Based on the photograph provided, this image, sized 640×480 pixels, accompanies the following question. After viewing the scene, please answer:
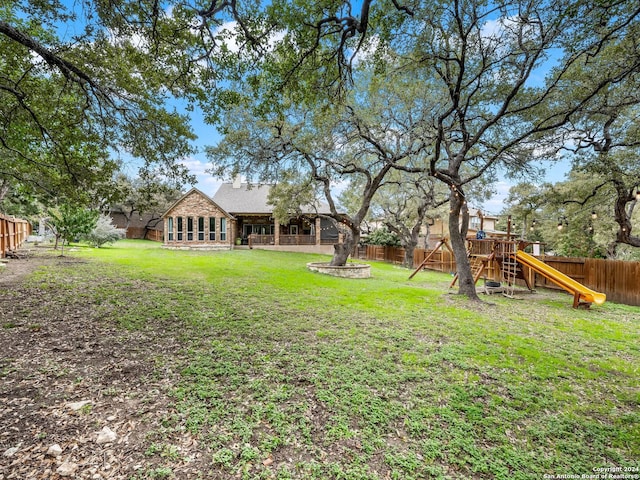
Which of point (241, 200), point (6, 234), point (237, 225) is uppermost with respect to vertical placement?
point (241, 200)

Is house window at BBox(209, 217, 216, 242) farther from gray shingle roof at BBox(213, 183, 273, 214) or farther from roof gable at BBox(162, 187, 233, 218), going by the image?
gray shingle roof at BBox(213, 183, 273, 214)

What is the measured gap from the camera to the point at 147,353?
4098mm

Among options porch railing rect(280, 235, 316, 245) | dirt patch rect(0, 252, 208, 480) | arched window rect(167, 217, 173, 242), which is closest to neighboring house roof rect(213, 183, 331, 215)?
porch railing rect(280, 235, 316, 245)

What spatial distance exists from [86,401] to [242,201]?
25.2m

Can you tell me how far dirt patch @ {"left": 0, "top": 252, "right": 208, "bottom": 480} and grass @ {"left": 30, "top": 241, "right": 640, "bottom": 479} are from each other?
150 millimetres

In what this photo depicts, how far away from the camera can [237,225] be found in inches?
1094

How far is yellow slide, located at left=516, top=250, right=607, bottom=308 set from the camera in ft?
28.2

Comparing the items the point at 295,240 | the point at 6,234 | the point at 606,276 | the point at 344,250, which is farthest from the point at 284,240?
the point at 606,276

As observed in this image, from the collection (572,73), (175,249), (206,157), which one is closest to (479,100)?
(572,73)

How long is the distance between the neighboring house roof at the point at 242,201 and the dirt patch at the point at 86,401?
2100 centimetres

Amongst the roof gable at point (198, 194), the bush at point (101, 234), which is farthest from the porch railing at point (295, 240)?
the bush at point (101, 234)

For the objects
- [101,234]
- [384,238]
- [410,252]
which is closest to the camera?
[101,234]

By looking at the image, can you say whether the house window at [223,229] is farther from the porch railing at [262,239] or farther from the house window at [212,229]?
the porch railing at [262,239]

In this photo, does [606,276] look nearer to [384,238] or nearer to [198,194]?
[384,238]
